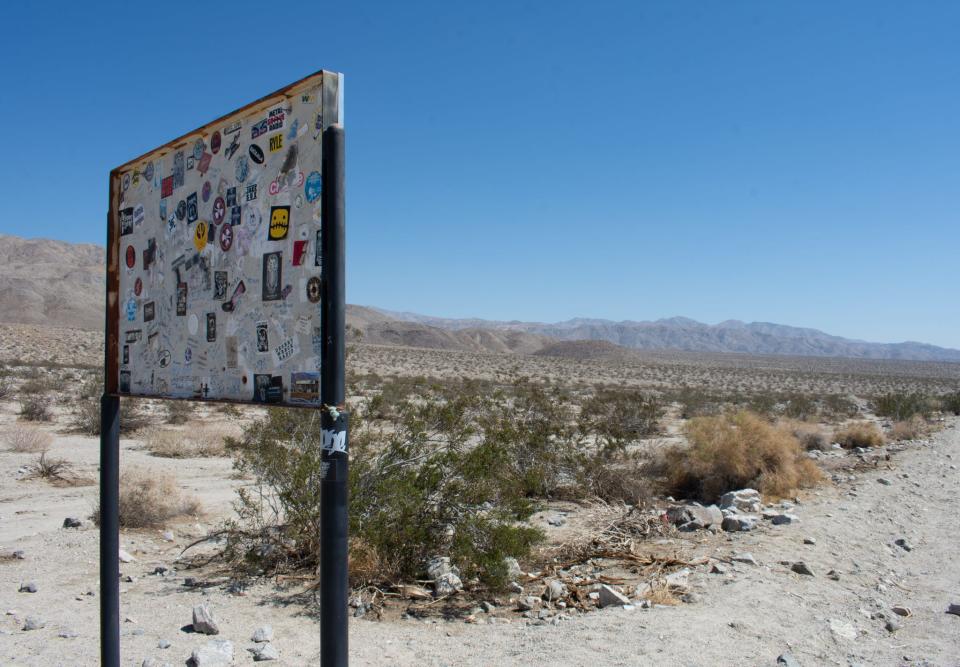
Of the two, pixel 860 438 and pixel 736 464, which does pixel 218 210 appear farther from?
pixel 860 438

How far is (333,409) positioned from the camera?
2.91 meters

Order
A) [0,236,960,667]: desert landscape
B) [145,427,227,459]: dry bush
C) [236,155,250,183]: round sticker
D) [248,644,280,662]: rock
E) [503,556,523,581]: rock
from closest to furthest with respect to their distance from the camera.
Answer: [236,155,250,183]: round sticker
[248,644,280,662]: rock
[0,236,960,667]: desert landscape
[503,556,523,581]: rock
[145,427,227,459]: dry bush

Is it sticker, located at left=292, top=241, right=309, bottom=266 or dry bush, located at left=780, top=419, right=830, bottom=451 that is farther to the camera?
dry bush, located at left=780, top=419, right=830, bottom=451

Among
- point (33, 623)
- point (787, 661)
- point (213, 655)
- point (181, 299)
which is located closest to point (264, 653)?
point (213, 655)

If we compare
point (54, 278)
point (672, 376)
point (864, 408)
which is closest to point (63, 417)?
point (864, 408)

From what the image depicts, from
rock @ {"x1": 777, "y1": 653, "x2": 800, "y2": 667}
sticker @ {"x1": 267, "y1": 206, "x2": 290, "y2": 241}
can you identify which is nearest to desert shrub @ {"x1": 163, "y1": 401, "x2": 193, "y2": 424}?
rock @ {"x1": 777, "y1": 653, "x2": 800, "y2": 667}

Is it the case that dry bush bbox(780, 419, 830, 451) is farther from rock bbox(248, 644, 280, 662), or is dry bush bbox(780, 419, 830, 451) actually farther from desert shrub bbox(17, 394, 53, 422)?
desert shrub bbox(17, 394, 53, 422)

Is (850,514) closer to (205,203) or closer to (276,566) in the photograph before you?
(276,566)

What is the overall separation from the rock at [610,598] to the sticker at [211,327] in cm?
485

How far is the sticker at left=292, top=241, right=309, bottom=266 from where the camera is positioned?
3.09 m

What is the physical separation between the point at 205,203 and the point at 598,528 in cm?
782

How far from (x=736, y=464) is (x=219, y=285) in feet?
37.0

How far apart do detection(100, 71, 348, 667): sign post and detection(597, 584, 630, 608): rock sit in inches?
170

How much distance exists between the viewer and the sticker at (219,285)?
3607 mm
